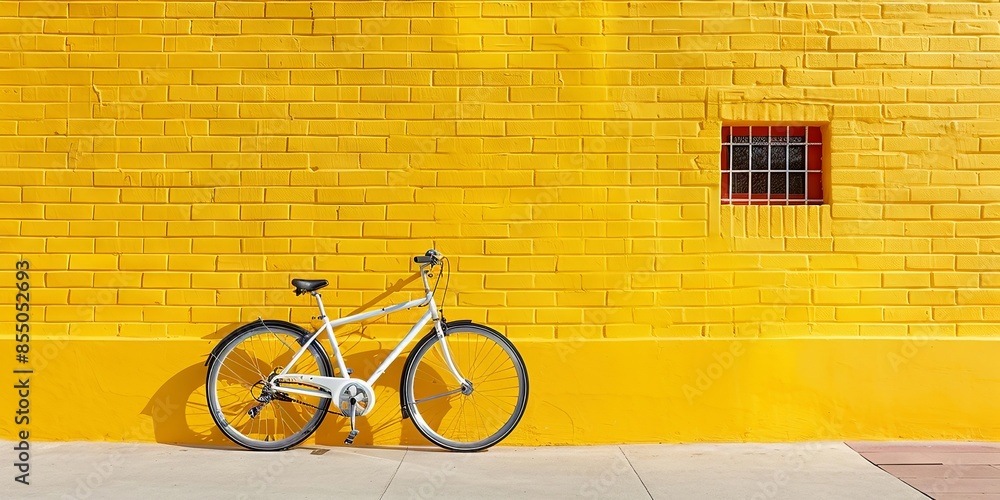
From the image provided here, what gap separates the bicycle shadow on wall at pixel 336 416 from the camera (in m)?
4.91

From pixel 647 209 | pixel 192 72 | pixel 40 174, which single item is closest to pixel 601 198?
pixel 647 209

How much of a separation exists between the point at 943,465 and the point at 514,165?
10.0ft

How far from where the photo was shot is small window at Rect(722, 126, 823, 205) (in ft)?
16.6

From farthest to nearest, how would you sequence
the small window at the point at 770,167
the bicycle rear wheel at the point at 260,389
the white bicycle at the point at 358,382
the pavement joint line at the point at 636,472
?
the small window at the point at 770,167 → the bicycle rear wheel at the point at 260,389 → the white bicycle at the point at 358,382 → the pavement joint line at the point at 636,472

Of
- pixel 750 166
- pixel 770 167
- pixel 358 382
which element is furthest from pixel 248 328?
pixel 770 167

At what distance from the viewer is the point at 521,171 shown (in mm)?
4938

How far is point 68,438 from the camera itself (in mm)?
4895

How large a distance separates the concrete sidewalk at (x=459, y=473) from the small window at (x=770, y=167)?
1.60 metres

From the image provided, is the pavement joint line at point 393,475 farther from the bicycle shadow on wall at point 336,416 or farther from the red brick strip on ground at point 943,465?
the red brick strip on ground at point 943,465

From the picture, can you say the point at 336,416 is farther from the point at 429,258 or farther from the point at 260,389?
the point at 429,258

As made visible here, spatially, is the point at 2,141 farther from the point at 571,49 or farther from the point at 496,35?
the point at 571,49

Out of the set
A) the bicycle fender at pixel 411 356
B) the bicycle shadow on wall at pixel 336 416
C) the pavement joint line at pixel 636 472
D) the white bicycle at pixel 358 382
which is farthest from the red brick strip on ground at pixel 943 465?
the bicycle shadow on wall at pixel 336 416

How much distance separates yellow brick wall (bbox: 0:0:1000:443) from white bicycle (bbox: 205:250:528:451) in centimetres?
21

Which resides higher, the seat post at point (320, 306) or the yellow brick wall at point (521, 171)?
the yellow brick wall at point (521, 171)
